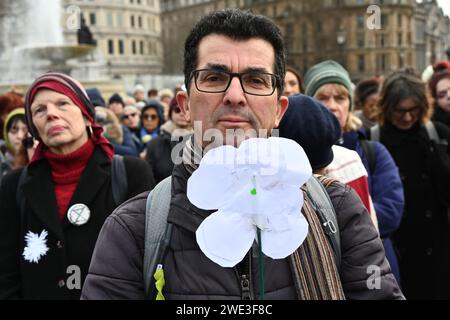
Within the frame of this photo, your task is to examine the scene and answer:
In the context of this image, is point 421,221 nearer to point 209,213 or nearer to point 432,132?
point 432,132

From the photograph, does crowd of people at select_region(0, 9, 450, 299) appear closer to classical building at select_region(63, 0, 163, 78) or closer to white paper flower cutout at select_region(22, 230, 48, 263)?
white paper flower cutout at select_region(22, 230, 48, 263)

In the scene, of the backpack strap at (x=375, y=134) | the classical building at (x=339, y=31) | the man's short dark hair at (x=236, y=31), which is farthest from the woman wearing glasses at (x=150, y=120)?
the classical building at (x=339, y=31)

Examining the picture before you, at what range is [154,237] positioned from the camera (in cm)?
159

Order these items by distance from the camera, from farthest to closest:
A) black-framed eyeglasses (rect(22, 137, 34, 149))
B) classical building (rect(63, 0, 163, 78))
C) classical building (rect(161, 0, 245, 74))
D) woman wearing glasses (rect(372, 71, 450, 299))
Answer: classical building (rect(63, 0, 163, 78))
classical building (rect(161, 0, 245, 74))
woman wearing glasses (rect(372, 71, 450, 299))
black-framed eyeglasses (rect(22, 137, 34, 149))

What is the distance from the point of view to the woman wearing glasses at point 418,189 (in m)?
4.12

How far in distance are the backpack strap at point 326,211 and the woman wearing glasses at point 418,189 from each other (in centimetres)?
269

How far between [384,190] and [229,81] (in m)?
2.12

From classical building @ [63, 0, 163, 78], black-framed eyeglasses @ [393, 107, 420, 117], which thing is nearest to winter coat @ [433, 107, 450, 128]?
black-framed eyeglasses @ [393, 107, 420, 117]

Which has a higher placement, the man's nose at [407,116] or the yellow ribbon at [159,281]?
the man's nose at [407,116]

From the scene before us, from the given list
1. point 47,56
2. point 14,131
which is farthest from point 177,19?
point 14,131

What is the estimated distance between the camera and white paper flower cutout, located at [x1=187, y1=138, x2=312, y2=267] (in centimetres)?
139

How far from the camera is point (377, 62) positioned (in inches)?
2507

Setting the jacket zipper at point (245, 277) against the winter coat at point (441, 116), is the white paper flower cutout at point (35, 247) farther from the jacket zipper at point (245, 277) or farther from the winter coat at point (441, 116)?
the winter coat at point (441, 116)
